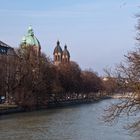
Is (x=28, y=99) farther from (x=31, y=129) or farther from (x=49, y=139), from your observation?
(x=49, y=139)

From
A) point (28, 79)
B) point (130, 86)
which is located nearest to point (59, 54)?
point (28, 79)

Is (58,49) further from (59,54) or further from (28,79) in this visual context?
(28,79)

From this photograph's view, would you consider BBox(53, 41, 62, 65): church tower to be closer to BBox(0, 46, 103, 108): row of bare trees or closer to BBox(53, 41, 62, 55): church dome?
BBox(53, 41, 62, 55): church dome

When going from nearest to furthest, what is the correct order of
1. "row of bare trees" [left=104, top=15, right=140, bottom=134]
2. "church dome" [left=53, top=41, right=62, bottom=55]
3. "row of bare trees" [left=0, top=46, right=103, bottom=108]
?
"row of bare trees" [left=104, top=15, right=140, bottom=134] → "row of bare trees" [left=0, top=46, right=103, bottom=108] → "church dome" [left=53, top=41, right=62, bottom=55]

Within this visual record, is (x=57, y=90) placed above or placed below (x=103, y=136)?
above

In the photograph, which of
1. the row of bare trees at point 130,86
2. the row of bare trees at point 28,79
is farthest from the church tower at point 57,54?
the row of bare trees at point 130,86

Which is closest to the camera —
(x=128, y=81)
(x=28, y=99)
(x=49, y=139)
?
(x=128, y=81)

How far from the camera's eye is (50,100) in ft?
275

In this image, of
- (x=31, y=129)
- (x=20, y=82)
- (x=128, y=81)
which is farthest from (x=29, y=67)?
(x=128, y=81)

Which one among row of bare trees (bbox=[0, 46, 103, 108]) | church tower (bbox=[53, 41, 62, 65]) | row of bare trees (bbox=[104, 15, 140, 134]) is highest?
church tower (bbox=[53, 41, 62, 65])

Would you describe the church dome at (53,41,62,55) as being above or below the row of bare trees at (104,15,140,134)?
above

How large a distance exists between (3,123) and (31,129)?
658cm

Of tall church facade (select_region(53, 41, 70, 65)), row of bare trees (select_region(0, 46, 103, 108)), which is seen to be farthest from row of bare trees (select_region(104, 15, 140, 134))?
tall church facade (select_region(53, 41, 70, 65))

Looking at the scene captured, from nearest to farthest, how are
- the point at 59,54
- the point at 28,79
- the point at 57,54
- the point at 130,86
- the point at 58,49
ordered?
the point at 130,86
the point at 28,79
the point at 59,54
the point at 57,54
the point at 58,49
